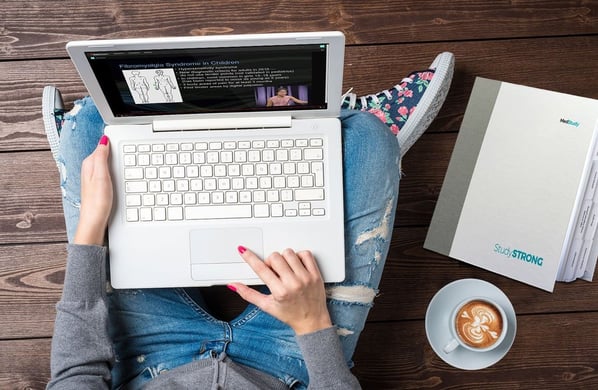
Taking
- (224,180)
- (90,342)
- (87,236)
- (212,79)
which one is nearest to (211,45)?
(212,79)

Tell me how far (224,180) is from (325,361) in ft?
0.91

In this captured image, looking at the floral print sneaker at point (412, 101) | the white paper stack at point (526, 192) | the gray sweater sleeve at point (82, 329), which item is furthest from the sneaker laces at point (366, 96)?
the gray sweater sleeve at point (82, 329)

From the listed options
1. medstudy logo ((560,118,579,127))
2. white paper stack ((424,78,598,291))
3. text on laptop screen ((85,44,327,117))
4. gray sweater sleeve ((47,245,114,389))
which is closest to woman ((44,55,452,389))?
gray sweater sleeve ((47,245,114,389))

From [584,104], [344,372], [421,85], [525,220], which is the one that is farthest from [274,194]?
[584,104]

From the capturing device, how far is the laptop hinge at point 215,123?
69cm

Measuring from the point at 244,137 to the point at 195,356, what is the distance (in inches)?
13.1

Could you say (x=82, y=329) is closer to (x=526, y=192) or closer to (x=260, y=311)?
(x=260, y=311)

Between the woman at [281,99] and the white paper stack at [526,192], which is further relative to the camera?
the white paper stack at [526,192]

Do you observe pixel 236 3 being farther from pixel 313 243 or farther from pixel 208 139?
pixel 313 243

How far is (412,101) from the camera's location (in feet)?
3.00

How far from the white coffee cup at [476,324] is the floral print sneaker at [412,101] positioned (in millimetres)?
287

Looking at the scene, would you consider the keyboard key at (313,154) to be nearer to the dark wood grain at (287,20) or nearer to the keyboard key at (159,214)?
the keyboard key at (159,214)

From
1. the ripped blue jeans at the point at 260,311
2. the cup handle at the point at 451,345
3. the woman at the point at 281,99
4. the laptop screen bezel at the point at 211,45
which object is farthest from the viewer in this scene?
the cup handle at the point at 451,345

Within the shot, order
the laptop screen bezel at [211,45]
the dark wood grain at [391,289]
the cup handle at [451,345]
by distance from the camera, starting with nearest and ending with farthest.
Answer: the laptop screen bezel at [211,45] < the cup handle at [451,345] < the dark wood grain at [391,289]
